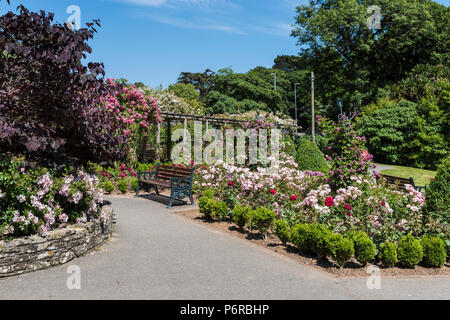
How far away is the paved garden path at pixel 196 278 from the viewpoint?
3.61 meters

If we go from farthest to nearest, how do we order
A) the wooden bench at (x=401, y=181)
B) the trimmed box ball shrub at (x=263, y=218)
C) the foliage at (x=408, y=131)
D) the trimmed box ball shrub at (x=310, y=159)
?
1. the foliage at (x=408, y=131)
2. the trimmed box ball shrub at (x=310, y=159)
3. the wooden bench at (x=401, y=181)
4. the trimmed box ball shrub at (x=263, y=218)

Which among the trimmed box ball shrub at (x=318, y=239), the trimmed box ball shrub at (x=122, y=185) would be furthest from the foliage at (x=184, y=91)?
the trimmed box ball shrub at (x=318, y=239)

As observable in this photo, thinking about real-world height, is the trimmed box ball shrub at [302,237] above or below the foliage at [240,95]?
below

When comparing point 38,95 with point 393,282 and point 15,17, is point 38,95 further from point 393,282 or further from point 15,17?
point 393,282

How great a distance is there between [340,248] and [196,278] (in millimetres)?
1783

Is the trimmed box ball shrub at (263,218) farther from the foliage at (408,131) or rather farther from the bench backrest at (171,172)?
the foliage at (408,131)

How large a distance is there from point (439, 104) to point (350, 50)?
953cm

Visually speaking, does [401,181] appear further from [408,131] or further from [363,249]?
[408,131]

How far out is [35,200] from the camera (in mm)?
4328

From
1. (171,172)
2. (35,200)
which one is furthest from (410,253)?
(171,172)

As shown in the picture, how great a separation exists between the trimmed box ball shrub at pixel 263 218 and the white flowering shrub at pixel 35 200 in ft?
8.32

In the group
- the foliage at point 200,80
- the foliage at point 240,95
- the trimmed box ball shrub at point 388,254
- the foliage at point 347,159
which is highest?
the foliage at point 200,80

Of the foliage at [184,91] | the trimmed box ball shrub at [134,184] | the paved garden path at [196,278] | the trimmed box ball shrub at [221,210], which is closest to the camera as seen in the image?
the paved garden path at [196,278]
